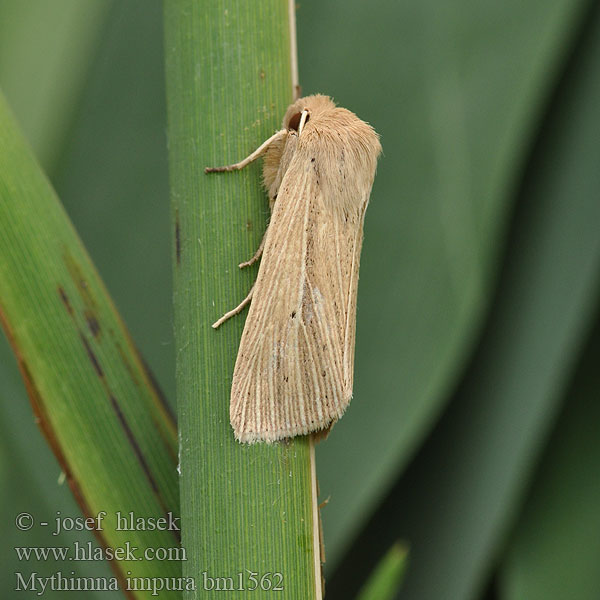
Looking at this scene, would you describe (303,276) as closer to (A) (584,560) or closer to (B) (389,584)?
(B) (389,584)

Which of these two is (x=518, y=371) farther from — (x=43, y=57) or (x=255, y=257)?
(x=43, y=57)

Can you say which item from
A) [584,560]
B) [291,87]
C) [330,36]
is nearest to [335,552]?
[584,560]

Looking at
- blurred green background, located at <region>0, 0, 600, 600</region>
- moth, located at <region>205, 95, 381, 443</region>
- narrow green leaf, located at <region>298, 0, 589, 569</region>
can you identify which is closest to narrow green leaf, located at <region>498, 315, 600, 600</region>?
blurred green background, located at <region>0, 0, 600, 600</region>

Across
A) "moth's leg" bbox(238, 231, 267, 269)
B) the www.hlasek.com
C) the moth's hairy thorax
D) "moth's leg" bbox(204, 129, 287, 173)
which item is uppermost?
"moth's leg" bbox(204, 129, 287, 173)

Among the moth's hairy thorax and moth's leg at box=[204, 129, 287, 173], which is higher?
moth's leg at box=[204, 129, 287, 173]

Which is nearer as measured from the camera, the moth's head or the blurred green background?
the moth's head

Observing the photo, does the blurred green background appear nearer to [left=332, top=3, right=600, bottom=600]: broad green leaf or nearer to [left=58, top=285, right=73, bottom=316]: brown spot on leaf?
[left=332, top=3, right=600, bottom=600]: broad green leaf
